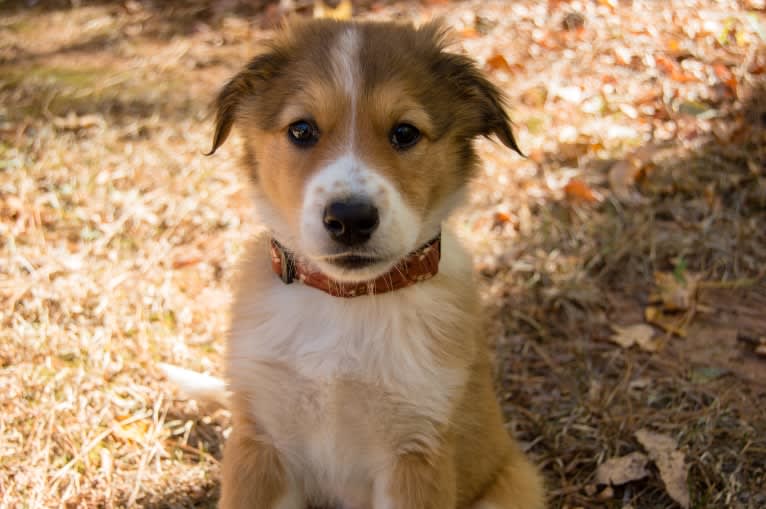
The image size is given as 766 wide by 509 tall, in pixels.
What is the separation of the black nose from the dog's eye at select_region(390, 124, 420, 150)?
0.36 metres

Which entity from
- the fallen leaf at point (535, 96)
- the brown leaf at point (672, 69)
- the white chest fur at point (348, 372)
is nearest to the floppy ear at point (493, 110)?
the white chest fur at point (348, 372)

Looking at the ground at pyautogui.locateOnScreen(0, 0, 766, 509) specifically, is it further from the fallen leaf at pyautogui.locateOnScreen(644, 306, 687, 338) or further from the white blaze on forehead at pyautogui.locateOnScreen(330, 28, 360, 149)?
the white blaze on forehead at pyautogui.locateOnScreen(330, 28, 360, 149)

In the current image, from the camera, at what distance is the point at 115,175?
5.13 meters

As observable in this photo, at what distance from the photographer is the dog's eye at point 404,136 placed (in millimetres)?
2617

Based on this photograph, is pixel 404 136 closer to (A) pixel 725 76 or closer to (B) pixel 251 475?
(B) pixel 251 475

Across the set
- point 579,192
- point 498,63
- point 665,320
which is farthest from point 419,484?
point 498,63

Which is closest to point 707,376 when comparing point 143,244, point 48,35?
point 143,244

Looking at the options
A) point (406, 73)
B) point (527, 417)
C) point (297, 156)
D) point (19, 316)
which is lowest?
point (527, 417)

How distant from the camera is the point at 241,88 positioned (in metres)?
2.90

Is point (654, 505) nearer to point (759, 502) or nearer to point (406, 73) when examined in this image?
point (759, 502)

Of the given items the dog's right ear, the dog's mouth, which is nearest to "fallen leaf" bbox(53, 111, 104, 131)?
the dog's right ear

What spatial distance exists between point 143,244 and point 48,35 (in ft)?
11.5

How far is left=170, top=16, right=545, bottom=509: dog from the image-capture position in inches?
100

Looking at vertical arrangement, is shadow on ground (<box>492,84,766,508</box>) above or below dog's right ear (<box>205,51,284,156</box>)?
below
